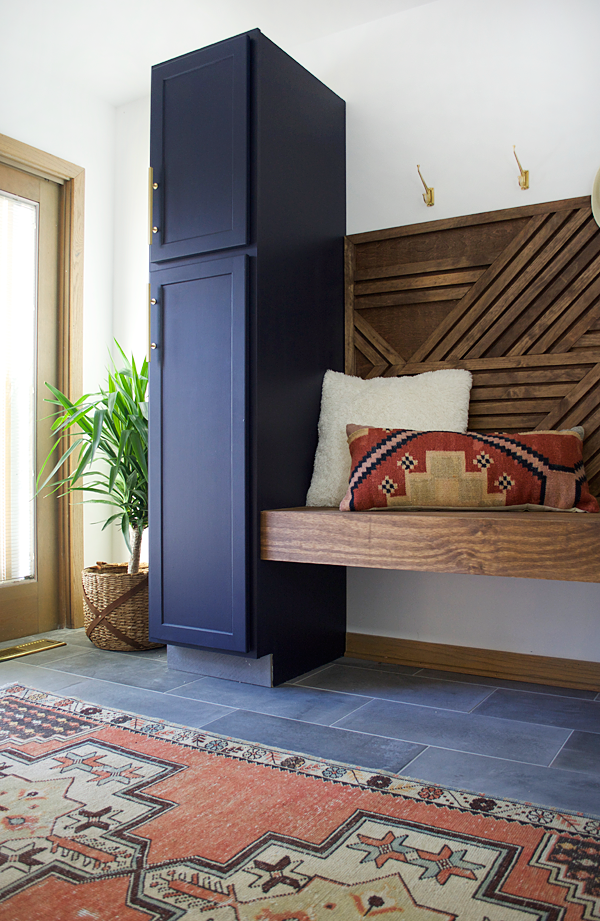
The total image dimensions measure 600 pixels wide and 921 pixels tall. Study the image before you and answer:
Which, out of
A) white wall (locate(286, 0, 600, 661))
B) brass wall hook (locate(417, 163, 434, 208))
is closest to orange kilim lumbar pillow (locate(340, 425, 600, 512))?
white wall (locate(286, 0, 600, 661))

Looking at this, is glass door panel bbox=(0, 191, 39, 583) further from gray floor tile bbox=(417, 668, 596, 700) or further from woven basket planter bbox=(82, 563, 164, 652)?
gray floor tile bbox=(417, 668, 596, 700)

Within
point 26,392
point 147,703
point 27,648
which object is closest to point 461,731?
point 147,703

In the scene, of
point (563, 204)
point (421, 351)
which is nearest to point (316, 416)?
point (421, 351)

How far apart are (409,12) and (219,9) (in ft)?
2.47

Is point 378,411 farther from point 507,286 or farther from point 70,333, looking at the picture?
point 70,333

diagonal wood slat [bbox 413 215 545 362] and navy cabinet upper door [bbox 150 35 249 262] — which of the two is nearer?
navy cabinet upper door [bbox 150 35 249 262]

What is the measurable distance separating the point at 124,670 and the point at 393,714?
40.7 inches

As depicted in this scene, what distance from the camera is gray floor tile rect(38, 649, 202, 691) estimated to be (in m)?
2.43

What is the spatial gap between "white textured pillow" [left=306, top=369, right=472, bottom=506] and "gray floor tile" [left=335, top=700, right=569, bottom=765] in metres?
0.77

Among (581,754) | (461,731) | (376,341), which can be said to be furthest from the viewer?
(376,341)

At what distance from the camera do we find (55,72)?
127 inches

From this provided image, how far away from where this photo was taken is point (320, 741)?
1.86 metres

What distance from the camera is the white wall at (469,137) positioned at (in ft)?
8.05

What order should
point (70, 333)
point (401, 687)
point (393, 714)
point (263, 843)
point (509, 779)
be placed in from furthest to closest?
point (70, 333) → point (401, 687) → point (393, 714) → point (509, 779) → point (263, 843)
